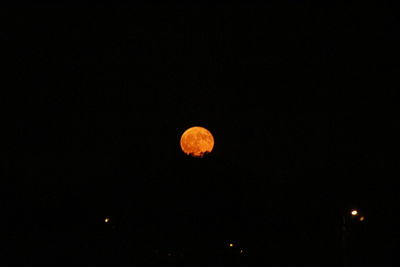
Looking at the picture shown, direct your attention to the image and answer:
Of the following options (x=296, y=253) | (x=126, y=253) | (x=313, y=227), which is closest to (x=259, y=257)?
(x=296, y=253)

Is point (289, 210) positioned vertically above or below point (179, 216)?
above

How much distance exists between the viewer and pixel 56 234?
24.5 metres

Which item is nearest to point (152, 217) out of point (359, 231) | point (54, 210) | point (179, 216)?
point (179, 216)

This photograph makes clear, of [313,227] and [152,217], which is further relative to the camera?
[313,227]

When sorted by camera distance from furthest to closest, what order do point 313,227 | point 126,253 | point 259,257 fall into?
point 313,227 < point 259,257 < point 126,253

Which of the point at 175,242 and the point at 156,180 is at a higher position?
the point at 156,180

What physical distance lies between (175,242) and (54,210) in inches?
231

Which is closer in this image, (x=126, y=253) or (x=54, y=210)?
(x=126, y=253)

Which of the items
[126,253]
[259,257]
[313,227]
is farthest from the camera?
[313,227]

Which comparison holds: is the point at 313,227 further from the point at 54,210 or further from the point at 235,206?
the point at 54,210

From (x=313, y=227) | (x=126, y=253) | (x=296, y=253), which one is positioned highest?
(x=313, y=227)

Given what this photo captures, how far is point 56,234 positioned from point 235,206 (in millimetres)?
7178

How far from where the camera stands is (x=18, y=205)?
26.5m

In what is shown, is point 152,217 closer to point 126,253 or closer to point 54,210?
point 126,253
